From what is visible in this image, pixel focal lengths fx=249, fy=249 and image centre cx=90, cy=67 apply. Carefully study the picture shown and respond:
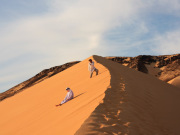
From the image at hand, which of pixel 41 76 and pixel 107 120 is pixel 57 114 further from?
pixel 41 76

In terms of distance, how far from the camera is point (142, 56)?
3778 cm

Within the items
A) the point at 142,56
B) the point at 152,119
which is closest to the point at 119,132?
the point at 152,119

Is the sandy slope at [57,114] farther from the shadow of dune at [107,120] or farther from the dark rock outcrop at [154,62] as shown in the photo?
the dark rock outcrop at [154,62]

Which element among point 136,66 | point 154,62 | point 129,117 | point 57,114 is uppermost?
point 154,62

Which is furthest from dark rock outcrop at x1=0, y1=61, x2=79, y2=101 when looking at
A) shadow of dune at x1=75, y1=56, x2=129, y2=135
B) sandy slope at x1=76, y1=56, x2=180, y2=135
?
shadow of dune at x1=75, y1=56, x2=129, y2=135

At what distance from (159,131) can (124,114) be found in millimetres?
876

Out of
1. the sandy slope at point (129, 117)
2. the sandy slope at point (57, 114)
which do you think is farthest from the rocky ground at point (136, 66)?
the sandy slope at point (129, 117)

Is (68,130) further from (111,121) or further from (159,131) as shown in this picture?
(159,131)

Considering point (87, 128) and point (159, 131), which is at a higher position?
point (87, 128)

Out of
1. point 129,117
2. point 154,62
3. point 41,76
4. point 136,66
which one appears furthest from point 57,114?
point 154,62

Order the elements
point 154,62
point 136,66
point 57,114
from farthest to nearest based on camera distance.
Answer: point 154,62 < point 136,66 < point 57,114

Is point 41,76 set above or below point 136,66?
below

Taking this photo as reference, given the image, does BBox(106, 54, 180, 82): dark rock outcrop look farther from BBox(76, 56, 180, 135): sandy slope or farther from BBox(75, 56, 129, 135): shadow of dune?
BBox(75, 56, 129, 135): shadow of dune

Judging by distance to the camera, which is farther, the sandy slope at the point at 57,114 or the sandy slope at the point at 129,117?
the sandy slope at the point at 57,114
